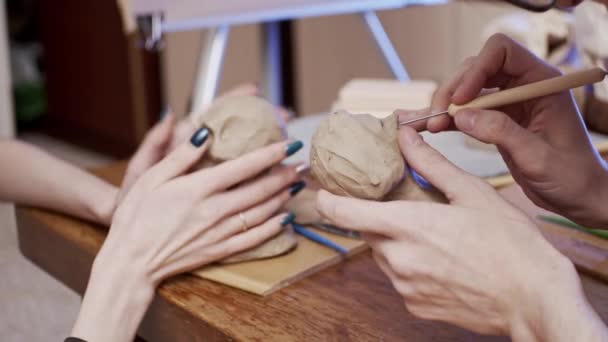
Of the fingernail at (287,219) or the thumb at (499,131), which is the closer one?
the thumb at (499,131)

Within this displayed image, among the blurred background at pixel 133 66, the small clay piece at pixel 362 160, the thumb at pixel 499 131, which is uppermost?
the thumb at pixel 499 131

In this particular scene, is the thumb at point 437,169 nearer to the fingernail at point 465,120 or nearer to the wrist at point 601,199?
the fingernail at point 465,120

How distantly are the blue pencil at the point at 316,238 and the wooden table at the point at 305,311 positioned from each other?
20 mm

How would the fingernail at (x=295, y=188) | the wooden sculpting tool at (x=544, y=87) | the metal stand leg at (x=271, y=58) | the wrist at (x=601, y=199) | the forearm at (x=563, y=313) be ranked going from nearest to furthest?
the forearm at (x=563, y=313)
the wooden sculpting tool at (x=544, y=87)
the wrist at (x=601, y=199)
the fingernail at (x=295, y=188)
the metal stand leg at (x=271, y=58)

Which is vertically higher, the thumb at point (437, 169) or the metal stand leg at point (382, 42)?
the thumb at point (437, 169)

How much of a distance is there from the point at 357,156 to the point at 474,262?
0.18 metres

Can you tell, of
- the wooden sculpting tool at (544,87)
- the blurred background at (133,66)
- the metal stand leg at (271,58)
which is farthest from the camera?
the metal stand leg at (271,58)

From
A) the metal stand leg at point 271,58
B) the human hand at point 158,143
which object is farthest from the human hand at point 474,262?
the metal stand leg at point 271,58

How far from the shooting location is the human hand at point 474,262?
20.9 inches

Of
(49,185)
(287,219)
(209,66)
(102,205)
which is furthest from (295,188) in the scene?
(209,66)

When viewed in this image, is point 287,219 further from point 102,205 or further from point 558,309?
point 558,309

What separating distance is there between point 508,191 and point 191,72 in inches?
89.7

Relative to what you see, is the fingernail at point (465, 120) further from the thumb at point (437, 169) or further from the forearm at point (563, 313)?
the forearm at point (563, 313)

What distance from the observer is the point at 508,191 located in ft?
3.13
